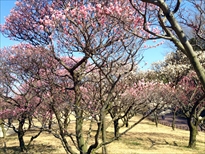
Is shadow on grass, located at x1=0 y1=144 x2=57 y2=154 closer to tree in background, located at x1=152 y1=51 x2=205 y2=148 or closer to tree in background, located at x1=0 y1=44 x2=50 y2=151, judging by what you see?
tree in background, located at x1=0 y1=44 x2=50 y2=151

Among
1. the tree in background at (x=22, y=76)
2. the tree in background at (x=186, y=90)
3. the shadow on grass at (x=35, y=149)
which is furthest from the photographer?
the tree in background at (x=186, y=90)

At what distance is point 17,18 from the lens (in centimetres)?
818

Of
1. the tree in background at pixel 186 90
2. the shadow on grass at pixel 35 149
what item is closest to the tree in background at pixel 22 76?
the shadow on grass at pixel 35 149

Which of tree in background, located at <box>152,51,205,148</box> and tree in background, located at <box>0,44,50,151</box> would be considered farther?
tree in background, located at <box>152,51,205,148</box>

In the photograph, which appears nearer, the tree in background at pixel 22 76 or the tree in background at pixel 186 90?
the tree in background at pixel 22 76

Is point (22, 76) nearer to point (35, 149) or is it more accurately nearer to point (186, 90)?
point (35, 149)

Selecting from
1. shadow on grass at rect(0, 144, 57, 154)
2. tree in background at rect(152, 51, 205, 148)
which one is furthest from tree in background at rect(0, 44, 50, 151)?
tree in background at rect(152, 51, 205, 148)

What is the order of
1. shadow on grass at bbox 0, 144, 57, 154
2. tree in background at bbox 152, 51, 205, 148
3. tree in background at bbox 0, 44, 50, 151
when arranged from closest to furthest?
tree in background at bbox 0, 44, 50, 151
shadow on grass at bbox 0, 144, 57, 154
tree in background at bbox 152, 51, 205, 148

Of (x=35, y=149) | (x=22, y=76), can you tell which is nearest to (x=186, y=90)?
(x=35, y=149)

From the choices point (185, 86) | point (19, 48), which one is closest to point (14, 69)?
point (19, 48)

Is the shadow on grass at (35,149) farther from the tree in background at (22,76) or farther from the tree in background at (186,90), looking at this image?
the tree in background at (186,90)

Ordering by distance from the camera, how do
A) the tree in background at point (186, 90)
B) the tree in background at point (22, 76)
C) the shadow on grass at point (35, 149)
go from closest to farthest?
the tree in background at point (22, 76) → the shadow on grass at point (35, 149) → the tree in background at point (186, 90)

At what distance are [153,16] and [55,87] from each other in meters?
3.92

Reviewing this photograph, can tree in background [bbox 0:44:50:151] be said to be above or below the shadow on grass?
above
